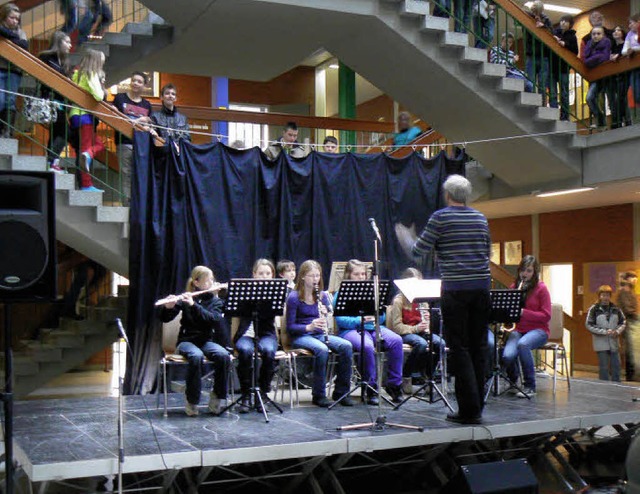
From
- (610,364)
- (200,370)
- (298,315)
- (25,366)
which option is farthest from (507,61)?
(25,366)

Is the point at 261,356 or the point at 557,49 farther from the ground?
the point at 557,49

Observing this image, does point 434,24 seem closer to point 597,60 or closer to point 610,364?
point 597,60

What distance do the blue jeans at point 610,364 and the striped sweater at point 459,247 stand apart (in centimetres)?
520

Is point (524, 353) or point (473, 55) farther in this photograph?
point (473, 55)

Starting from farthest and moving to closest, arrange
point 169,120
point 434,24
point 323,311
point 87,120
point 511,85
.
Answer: point 511,85, point 434,24, point 169,120, point 87,120, point 323,311

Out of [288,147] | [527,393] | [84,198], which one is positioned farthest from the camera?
[288,147]

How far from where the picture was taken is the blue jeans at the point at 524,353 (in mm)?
7453

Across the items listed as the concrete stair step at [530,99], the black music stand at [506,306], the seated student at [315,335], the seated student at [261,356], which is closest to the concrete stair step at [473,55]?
the concrete stair step at [530,99]

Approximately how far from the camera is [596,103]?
1027 centimetres

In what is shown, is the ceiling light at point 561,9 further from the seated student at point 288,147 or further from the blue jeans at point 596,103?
the seated student at point 288,147

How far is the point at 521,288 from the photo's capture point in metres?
7.55

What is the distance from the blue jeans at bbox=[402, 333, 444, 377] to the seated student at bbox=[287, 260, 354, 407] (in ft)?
2.86

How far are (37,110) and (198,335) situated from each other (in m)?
2.89

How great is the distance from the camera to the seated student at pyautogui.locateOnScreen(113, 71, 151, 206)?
8188 millimetres
